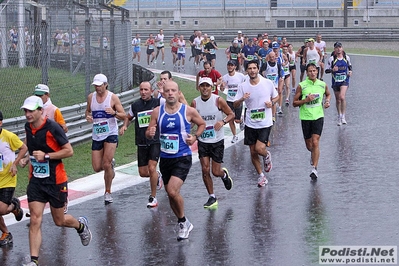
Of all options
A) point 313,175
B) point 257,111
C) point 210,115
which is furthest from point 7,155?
point 313,175

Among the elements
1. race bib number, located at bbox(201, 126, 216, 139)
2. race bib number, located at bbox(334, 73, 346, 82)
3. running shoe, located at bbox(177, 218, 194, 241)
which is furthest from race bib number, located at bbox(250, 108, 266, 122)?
race bib number, located at bbox(334, 73, 346, 82)

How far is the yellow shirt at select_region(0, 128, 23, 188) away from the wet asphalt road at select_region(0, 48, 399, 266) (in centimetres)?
75

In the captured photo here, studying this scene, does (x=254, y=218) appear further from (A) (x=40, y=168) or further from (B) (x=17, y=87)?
(B) (x=17, y=87)

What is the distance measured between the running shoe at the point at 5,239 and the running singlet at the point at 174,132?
80.0 inches

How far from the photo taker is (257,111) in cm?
1303

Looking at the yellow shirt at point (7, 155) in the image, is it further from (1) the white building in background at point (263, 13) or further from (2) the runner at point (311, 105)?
(1) the white building in background at point (263, 13)

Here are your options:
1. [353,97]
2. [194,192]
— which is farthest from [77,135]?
[353,97]

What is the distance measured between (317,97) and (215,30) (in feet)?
139

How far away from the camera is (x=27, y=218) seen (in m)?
11.2

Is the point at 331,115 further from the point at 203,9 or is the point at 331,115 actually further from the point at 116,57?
the point at 203,9

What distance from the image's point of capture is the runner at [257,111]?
510 inches

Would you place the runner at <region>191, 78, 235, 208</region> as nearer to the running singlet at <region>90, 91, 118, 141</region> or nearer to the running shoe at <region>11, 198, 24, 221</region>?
the running singlet at <region>90, 91, 118, 141</region>

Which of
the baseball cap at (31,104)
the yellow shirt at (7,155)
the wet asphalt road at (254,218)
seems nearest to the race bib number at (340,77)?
the wet asphalt road at (254,218)

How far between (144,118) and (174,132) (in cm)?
199
